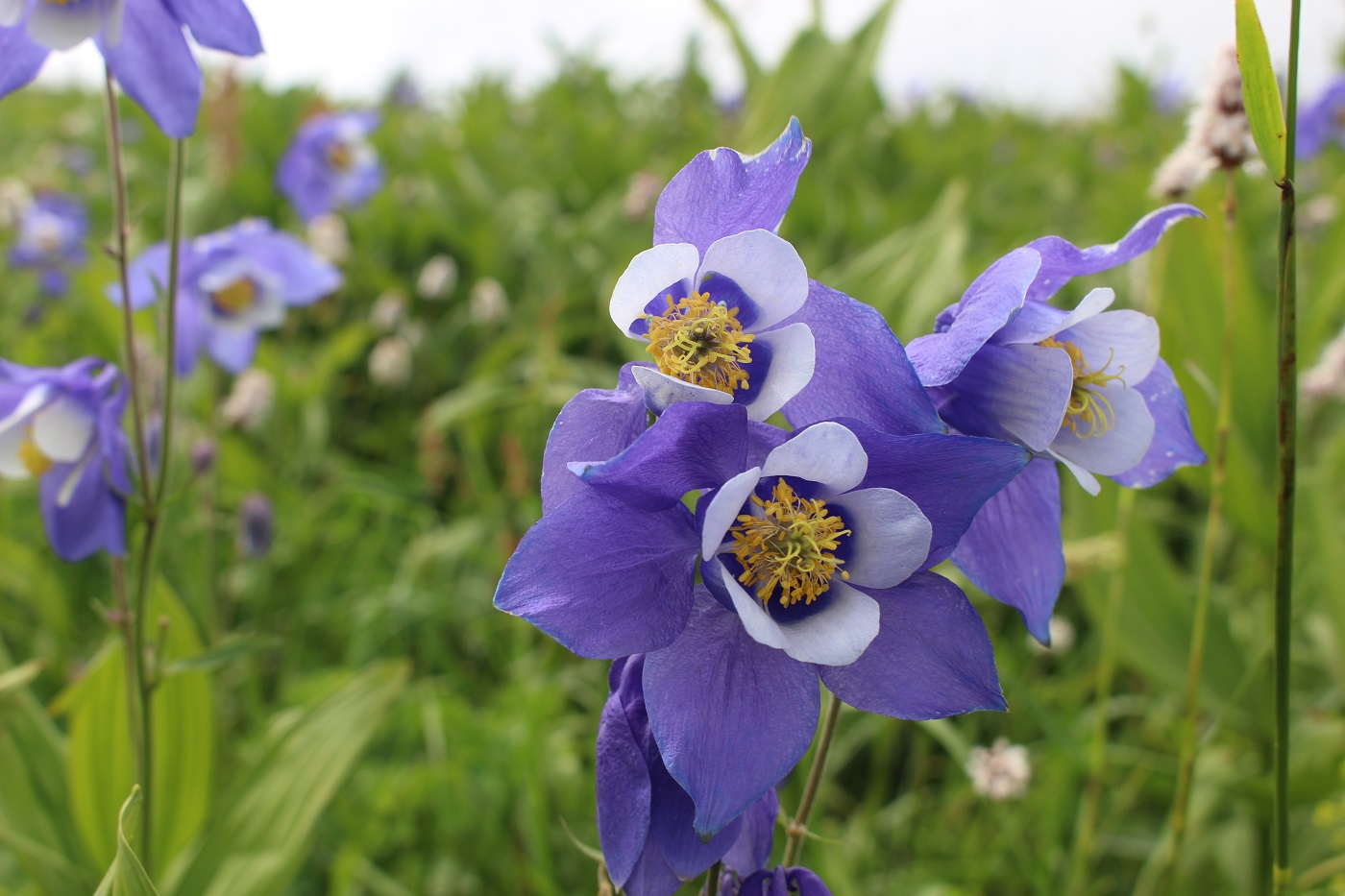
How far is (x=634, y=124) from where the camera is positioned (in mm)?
4371

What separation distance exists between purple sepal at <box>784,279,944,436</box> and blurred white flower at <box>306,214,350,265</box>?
246 cm

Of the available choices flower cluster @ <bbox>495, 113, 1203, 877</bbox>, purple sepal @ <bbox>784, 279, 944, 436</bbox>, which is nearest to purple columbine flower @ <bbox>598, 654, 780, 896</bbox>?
flower cluster @ <bbox>495, 113, 1203, 877</bbox>

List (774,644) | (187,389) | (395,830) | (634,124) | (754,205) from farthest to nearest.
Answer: (634,124)
(187,389)
(395,830)
(754,205)
(774,644)

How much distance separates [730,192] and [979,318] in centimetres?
18

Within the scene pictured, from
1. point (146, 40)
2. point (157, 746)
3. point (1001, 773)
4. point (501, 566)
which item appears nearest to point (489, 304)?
point (501, 566)

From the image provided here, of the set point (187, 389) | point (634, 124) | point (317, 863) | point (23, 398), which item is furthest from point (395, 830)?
point (634, 124)

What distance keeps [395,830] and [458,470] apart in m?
1.32

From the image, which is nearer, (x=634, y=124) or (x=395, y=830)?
(x=395, y=830)

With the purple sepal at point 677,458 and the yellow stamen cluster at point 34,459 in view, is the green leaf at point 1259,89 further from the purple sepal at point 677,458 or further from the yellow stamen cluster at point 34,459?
the yellow stamen cluster at point 34,459

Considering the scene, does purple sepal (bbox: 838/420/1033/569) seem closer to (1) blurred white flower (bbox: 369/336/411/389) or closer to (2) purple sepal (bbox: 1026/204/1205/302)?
(2) purple sepal (bbox: 1026/204/1205/302)

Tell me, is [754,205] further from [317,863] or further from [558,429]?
[317,863]

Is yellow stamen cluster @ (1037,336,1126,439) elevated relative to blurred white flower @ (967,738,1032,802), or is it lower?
elevated

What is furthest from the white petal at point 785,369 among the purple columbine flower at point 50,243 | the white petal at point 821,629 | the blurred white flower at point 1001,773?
the purple columbine flower at point 50,243

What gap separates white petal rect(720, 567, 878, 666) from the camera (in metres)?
0.51
